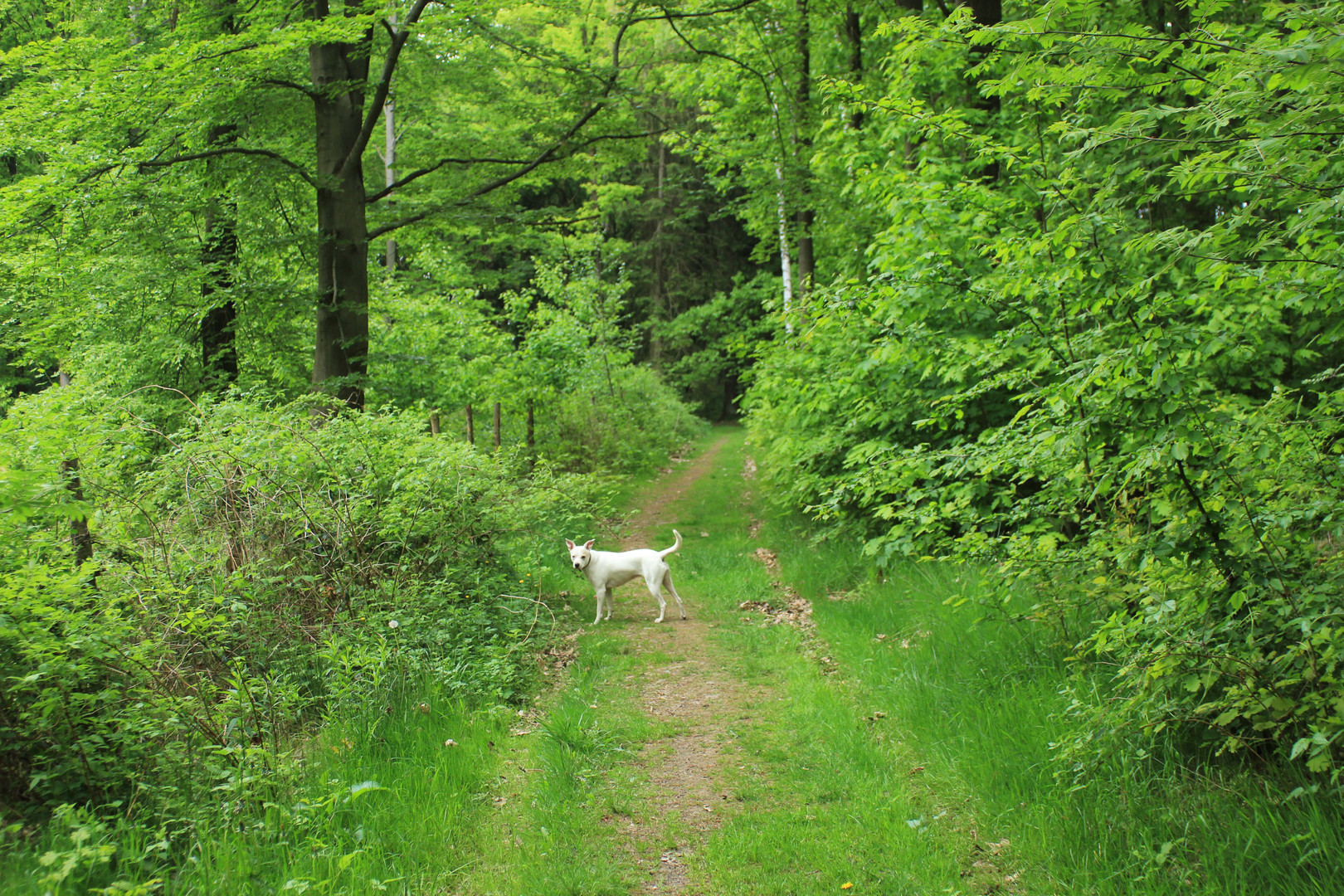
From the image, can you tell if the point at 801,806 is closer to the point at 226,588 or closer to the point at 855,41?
the point at 226,588

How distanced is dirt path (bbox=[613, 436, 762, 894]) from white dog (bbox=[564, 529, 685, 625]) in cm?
33

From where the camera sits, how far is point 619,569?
326 inches

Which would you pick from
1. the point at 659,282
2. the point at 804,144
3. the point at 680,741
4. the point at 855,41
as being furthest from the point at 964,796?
the point at 659,282

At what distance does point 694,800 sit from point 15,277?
10391mm

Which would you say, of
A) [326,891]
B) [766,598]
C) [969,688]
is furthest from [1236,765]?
[766,598]

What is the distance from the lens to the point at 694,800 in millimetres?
4480

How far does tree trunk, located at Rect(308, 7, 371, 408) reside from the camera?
10.1 m

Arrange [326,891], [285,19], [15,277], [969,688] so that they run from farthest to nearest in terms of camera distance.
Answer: [285,19]
[15,277]
[969,688]
[326,891]

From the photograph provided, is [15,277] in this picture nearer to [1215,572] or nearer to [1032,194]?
[1032,194]

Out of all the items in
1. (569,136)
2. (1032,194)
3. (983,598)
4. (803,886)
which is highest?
(569,136)

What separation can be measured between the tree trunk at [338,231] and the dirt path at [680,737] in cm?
503

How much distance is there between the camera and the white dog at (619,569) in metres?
8.16

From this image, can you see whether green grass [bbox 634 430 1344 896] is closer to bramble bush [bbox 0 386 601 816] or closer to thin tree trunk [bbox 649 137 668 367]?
bramble bush [bbox 0 386 601 816]

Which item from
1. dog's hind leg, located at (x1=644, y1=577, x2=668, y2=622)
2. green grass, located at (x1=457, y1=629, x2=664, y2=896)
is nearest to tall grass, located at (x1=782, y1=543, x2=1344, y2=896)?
green grass, located at (x1=457, y1=629, x2=664, y2=896)
